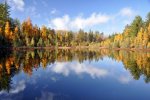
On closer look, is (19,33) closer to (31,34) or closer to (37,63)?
(31,34)

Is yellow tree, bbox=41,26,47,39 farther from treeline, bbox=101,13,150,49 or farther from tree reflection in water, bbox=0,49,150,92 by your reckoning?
tree reflection in water, bbox=0,49,150,92

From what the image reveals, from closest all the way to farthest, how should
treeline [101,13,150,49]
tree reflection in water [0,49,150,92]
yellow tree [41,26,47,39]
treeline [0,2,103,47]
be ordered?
1. tree reflection in water [0,49,150,92]
2. treeline [0,2,103,47]
3. treeline [101,13,150,49]
4. yellow tree [41,26,47,39]

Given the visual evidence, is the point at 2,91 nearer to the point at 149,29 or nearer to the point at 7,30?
the point at 7,30

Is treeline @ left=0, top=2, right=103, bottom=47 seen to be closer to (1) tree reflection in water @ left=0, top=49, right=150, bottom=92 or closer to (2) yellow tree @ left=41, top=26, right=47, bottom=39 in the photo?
(2) yellow tree @ left=41, top=26, right=47, bottom=39

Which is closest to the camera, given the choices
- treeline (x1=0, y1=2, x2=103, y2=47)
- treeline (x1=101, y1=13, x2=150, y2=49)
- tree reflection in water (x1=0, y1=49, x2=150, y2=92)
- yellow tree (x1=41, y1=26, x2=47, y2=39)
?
tree reflection in water (x1=0, y1=49, x2=150, y2=92)

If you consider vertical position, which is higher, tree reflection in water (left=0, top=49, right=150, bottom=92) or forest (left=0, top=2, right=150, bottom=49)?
forest (left=0, top=2, right=150, bottom=49)

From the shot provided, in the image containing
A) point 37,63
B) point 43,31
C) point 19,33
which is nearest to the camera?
point 37,63

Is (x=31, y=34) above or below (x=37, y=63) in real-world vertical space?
above

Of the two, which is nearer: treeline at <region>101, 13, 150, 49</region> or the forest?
the forest

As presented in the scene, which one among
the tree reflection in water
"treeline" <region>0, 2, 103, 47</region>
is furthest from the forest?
the tree reflection in water

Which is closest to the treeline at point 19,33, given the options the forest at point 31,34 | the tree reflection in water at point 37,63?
the forest at point 31,34

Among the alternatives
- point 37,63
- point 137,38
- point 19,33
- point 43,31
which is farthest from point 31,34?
point 37,63

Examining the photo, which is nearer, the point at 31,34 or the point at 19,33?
the point at 19,33

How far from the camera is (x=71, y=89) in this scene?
20.9 m
